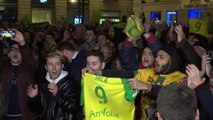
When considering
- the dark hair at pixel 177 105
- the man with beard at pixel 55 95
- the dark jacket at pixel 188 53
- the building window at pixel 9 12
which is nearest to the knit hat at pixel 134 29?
the dark jacket at pixel 188 53

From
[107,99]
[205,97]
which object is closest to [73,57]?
[107,99]

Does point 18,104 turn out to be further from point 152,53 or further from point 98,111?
point 152,53

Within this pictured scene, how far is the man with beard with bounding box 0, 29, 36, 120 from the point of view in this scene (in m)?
6.30

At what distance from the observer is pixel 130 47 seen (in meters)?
6.93

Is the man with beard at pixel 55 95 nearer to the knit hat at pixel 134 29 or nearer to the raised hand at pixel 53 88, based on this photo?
the raised hand at pixel 53 88

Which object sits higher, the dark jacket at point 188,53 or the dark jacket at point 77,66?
the dark jacket at point 188,53

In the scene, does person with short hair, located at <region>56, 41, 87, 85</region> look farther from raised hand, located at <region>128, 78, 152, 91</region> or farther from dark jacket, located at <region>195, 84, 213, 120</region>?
dark jacket, located at <region>195, 84, 213, 120</region>

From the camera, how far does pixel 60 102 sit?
5688mm

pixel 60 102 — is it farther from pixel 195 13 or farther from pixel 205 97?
pixel 195 13

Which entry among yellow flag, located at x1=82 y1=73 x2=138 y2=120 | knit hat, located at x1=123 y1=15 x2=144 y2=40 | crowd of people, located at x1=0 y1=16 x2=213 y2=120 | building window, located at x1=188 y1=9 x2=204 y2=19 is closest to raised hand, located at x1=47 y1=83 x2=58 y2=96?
crowd of people, located at x1=0 y1=16 x2=213 y2=120

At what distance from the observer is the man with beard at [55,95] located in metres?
5.71

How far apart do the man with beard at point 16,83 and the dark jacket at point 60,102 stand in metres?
0.52

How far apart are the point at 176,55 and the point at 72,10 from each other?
1438 inches

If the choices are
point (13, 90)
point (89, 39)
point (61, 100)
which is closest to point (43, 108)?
point (61, 100)
